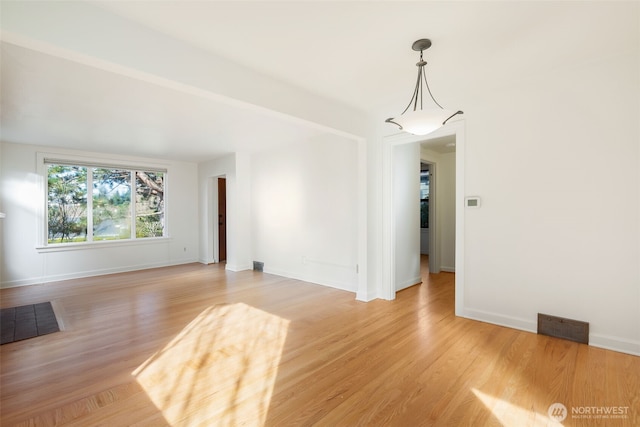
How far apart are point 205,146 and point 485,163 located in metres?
4.57

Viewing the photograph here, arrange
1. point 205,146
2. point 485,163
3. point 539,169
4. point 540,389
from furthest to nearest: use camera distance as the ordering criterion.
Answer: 1. point 205,146
2. point 485,163
3. point 539,169
4. point 540,389

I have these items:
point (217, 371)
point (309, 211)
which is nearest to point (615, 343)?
point (217, 371)

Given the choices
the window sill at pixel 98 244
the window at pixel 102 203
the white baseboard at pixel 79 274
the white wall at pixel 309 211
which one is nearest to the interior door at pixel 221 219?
the white baseboard at pixel 79 274

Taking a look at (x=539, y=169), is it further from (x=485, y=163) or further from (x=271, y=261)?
(x=271, y=261)

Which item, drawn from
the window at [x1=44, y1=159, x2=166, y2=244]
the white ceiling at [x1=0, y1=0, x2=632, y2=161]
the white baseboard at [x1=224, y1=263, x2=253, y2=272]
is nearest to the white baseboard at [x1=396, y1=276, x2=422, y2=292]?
the white ceiling at [x1=0, y1=0, x2=632, y2=161]

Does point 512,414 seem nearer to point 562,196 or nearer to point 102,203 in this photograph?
point 562,196

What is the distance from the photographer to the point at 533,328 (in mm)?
2887

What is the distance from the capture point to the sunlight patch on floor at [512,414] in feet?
5.52

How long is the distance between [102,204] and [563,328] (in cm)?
755

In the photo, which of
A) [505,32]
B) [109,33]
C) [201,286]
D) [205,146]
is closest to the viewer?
[109,33]

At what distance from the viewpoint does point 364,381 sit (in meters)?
2.10

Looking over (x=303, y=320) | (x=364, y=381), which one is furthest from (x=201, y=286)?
(x=364, y=381)

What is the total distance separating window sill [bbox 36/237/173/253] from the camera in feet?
17.5

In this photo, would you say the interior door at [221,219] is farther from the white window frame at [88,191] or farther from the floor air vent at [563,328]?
the floor air vent at [563,328]
